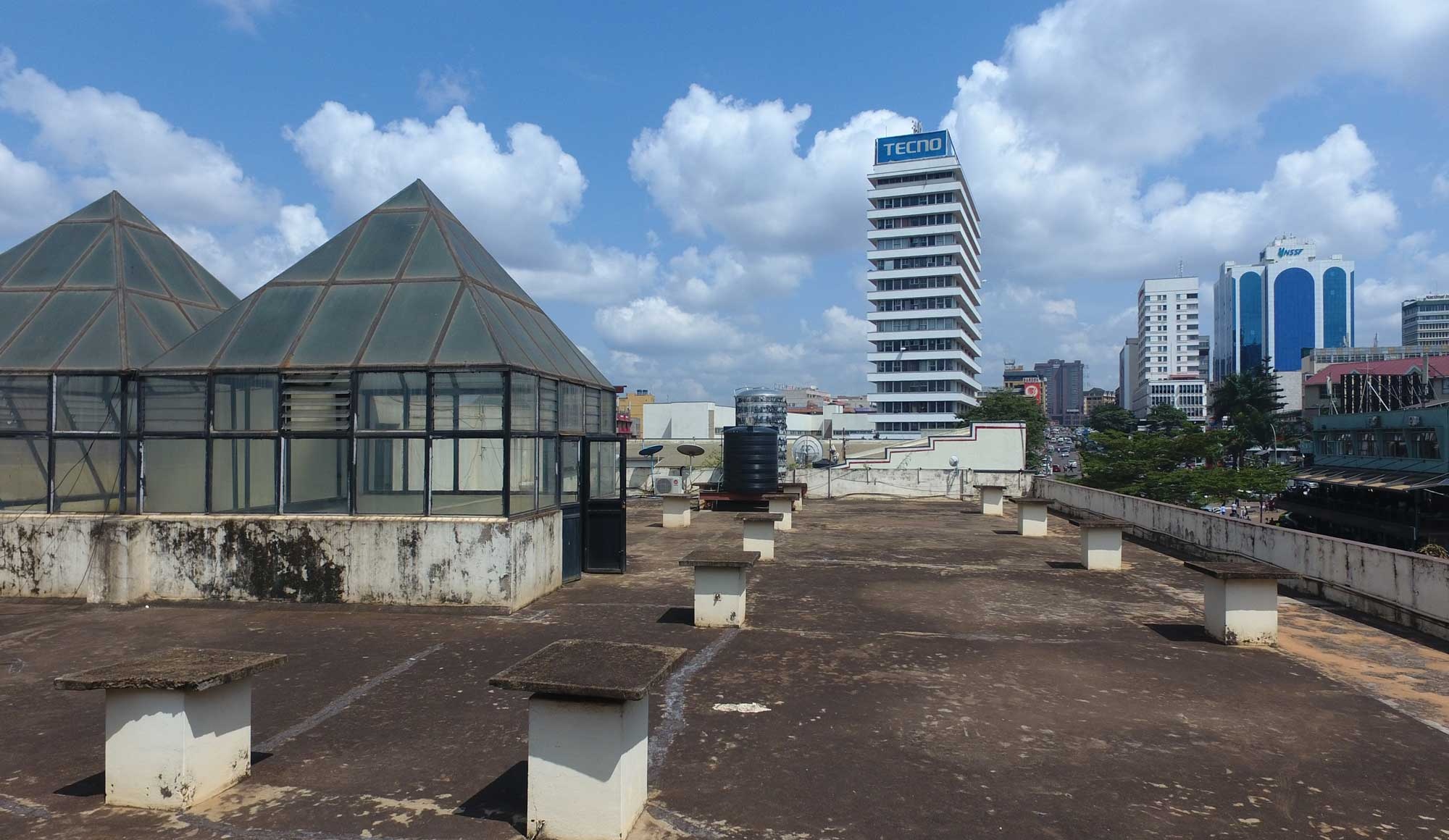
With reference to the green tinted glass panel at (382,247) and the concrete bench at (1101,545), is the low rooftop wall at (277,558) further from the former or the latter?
the concrete bench at (1101,545)

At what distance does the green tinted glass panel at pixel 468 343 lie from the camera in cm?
1148

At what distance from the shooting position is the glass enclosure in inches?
461

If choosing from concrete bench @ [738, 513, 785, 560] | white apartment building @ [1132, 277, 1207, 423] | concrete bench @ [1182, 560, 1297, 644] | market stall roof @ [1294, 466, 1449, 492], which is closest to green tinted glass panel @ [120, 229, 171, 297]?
concrete bench @ [738, 513, 785, 560]

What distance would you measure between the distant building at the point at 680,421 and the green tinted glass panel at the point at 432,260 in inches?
2819

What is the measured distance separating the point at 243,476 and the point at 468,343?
422 centimetres

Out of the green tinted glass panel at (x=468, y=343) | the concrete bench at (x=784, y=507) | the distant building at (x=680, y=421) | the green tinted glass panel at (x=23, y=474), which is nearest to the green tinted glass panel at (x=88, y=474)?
the green tinted glass panel at (x=23, y=474)

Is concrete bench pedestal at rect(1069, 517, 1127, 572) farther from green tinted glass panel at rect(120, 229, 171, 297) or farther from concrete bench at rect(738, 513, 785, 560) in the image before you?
green tinted glass panel at rect(120, 229, 171, 297)

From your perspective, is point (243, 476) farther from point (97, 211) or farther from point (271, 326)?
point (97, 211)

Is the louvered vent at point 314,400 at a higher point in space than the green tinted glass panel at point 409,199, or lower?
lower

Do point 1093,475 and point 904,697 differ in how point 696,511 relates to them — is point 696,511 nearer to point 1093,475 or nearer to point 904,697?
point 904,697

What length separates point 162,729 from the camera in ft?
17.6

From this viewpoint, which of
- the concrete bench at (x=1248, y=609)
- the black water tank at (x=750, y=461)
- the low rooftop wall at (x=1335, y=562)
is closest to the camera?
the concrete bench at (x=1248, y=609)

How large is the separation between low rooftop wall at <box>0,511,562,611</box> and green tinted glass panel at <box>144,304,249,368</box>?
2284 millimetres

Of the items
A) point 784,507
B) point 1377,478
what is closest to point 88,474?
point 784,507
